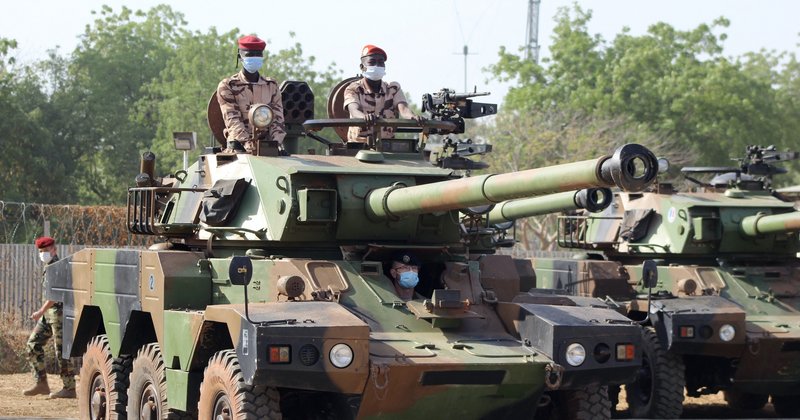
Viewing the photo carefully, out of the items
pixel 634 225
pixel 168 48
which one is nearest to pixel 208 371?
pixel 634 225

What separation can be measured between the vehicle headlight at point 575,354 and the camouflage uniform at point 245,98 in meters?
4.19

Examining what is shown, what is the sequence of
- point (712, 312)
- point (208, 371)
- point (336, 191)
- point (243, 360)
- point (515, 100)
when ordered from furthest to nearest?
point (515, 100), point (712, 312), point (336, 191), point (208, 371), point (243, 360)

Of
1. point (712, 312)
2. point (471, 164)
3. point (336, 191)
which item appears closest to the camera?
point (336, 191)

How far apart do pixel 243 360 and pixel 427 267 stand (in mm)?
→ 2591

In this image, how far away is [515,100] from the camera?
4481 centimetres

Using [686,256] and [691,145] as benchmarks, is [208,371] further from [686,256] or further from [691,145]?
[691,145]

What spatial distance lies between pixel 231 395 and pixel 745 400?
910cm

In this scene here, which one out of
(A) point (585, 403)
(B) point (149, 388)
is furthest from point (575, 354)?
(B) point (149, 388)

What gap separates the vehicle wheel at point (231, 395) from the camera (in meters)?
11.0

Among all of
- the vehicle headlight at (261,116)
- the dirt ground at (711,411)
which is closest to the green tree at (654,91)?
the dirt ground at (711,411)

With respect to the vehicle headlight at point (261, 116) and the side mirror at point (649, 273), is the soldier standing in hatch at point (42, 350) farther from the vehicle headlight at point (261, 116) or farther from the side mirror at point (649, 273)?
the side mirror at point (649, 273)

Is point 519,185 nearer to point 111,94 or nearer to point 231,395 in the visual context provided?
point 231,395

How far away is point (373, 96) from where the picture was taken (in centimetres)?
1514

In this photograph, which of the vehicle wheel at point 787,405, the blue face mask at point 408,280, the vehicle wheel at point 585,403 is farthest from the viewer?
the vehicle wheel at point 787,405
